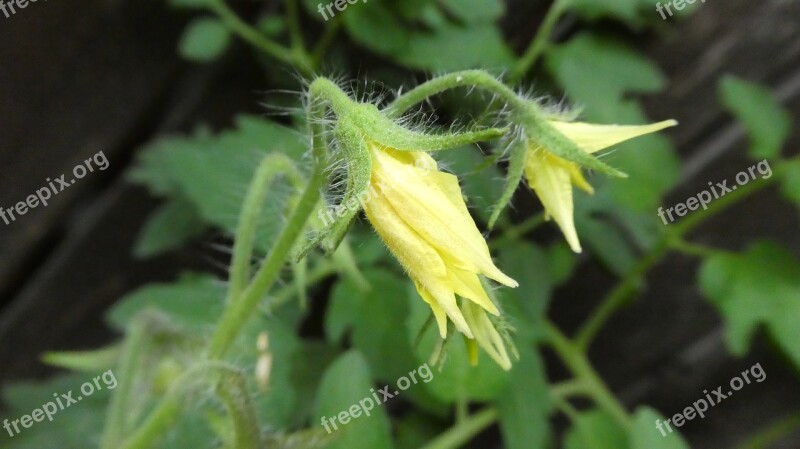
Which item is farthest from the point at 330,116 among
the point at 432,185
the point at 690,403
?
the point at 690,403

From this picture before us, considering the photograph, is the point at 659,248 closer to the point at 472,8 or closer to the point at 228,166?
the point at 472,8

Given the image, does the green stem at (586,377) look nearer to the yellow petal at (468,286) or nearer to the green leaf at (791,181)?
the green leaf at (791,181)

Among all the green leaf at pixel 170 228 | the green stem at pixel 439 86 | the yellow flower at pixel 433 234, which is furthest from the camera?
the green leaf at pixel 170 228

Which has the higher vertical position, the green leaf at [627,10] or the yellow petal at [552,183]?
the green leaf at [627,10]

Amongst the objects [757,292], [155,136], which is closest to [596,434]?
[757,292]

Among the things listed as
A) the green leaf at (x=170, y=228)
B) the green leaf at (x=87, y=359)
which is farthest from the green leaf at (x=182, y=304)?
the green leaf at (x=170, y=228)

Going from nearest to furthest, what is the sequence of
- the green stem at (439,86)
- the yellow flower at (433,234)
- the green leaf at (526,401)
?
the yellow flower at (433,234), the green stem at (439,86), the green leaf at (526,401)

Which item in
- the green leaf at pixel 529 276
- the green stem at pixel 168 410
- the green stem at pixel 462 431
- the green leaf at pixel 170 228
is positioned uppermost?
the green leaf at pixel 170 228

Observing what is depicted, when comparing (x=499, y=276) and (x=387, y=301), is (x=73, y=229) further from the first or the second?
(x=499, y=276)
